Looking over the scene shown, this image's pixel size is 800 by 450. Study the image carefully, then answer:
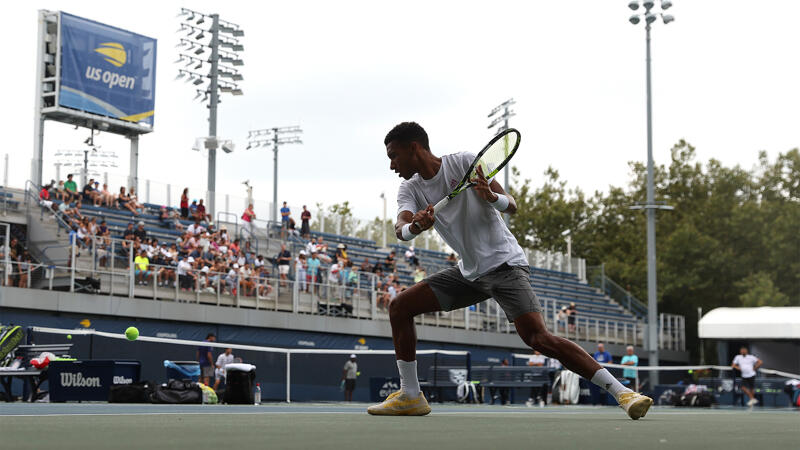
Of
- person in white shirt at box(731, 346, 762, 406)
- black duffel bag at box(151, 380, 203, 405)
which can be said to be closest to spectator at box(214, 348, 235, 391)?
black duffel bag at box(151, 380, 203, 405)

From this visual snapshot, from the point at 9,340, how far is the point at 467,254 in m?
11.2

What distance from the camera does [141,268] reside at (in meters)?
25.7

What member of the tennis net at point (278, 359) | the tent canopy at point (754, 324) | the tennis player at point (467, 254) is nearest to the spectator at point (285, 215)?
the tennis net at point (278, 359)

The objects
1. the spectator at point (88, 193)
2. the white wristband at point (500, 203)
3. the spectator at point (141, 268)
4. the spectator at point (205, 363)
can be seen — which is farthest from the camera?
the spectator at point (88, 193)

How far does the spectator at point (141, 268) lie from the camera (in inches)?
1006

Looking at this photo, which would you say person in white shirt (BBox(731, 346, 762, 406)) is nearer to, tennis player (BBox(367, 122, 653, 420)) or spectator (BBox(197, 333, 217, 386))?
spectator (BBox(197, 333, 217, 386))

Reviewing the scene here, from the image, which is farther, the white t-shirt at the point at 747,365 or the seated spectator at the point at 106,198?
the seated spectator at the point at 106,198

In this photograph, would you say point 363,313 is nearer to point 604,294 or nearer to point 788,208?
point 604,294

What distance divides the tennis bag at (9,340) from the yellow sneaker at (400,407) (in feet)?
33.5

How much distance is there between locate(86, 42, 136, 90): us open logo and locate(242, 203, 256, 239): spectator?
21.8 feet

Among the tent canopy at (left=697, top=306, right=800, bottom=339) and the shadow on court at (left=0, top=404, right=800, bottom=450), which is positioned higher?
the tent canopy at (left=697, top=306, right=800, bottom=339)

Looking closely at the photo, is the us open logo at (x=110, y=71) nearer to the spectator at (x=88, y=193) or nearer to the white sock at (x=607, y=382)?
the spectator at (x=88, y=193)

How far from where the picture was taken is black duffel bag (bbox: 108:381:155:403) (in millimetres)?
14664

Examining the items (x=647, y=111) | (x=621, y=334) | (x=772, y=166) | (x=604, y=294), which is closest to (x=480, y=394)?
(x=647, y=111)
